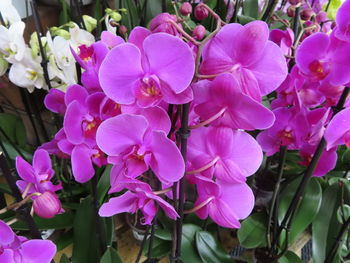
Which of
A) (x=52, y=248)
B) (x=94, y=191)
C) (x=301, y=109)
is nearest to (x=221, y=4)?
(x=301, y=109)

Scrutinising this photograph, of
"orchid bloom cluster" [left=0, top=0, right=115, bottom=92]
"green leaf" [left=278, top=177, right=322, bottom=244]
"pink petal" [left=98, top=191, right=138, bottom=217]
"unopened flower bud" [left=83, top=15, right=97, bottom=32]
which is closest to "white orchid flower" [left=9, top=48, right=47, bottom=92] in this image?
"orchid bloom cluster" [left=0, top=0, right=115, bottom=92]

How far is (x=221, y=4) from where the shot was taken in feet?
2.66

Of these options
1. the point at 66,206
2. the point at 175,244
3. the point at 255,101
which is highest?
the point at 255,101

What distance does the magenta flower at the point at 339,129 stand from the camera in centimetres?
38

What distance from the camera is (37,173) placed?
0.41 metres

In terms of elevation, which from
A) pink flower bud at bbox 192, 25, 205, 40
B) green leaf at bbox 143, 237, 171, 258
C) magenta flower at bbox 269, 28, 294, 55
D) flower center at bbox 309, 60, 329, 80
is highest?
pink flower bud at bbox 192, 25, 205, 40

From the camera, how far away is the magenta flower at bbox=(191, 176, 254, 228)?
0.36m

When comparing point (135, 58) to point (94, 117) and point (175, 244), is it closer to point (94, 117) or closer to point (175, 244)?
point (94, 117)

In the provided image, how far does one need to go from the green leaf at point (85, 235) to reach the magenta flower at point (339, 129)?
15.9 inches

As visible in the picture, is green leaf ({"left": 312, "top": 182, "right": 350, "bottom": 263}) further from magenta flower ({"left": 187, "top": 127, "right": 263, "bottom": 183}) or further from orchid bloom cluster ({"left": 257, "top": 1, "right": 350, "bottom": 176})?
magenta flower ({"left": 187, "top": 127, "right": 263, "bottom": 183})

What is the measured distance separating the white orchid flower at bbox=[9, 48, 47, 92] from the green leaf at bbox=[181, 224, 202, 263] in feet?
1.23

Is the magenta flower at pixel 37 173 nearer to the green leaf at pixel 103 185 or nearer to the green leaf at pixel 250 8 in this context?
the green leaf at pixel 103 185

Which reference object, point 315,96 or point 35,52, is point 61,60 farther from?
point 315,96

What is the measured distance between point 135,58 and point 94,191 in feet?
0.82
